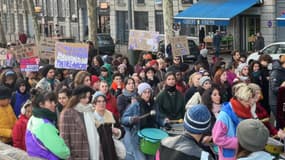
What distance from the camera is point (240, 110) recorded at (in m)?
6.11

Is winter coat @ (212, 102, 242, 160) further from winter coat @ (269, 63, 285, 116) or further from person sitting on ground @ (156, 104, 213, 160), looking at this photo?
winter coat @ (269, 63, 285, 116)

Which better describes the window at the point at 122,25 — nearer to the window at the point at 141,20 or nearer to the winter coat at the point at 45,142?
the window at the point at 141,20

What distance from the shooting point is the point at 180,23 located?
3619 cm

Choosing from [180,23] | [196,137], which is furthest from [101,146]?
[180,23]

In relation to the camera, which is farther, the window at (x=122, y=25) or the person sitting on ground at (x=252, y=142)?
the window at (x=122, y=25)

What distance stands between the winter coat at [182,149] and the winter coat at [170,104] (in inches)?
161

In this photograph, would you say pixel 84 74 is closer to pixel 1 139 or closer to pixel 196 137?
pixel 1 139

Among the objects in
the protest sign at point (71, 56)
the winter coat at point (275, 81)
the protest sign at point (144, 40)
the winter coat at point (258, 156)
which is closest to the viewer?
the winter coat at point (258, 156)

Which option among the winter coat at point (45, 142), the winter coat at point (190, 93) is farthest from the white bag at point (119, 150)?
the winter coat at point (190, 93)

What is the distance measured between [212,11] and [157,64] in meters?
19.7

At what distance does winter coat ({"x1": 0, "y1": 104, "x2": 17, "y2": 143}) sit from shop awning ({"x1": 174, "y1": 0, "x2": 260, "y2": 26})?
963 inches

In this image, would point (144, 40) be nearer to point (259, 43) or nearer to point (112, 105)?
point (112, 105)

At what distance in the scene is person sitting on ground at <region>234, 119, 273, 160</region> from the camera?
4161 millimetres

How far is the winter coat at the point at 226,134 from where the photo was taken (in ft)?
19.1
